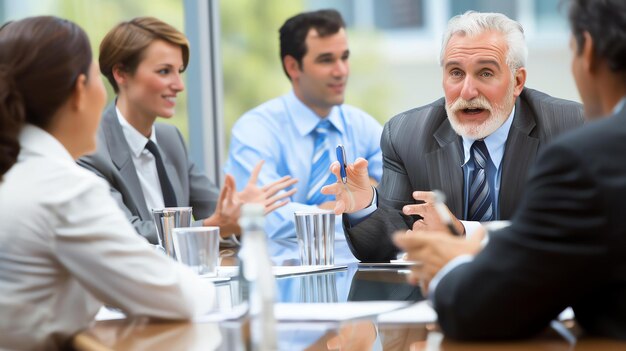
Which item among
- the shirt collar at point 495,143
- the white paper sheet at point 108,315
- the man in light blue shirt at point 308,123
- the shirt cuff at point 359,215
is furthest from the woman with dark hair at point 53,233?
the man in light blue shirt at point 308,123

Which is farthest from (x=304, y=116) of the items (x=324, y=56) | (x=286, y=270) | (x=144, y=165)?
(x=286, y=270)

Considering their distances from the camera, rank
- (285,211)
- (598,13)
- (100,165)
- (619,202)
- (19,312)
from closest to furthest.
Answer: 1. (619,202)
2. (598,13)
3. (19,312)
4. (100,165)
5. (285,211)

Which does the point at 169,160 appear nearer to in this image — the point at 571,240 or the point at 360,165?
the point at 360,165

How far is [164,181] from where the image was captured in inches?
155

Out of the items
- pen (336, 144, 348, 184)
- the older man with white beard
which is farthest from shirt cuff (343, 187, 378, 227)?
pen (336, 144, 348, 184)

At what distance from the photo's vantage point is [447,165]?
131 inches

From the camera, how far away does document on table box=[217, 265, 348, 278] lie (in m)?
2.61

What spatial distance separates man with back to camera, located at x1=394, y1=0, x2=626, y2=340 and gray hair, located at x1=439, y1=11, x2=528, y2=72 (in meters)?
1.78

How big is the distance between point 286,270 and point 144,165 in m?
1.49

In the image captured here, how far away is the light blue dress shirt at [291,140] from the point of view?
4.88m

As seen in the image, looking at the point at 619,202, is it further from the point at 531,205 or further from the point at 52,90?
the point at 52,90

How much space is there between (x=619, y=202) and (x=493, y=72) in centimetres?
200

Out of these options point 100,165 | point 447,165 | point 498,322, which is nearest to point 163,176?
point 100,165

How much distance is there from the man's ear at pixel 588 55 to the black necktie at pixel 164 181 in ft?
8.34
